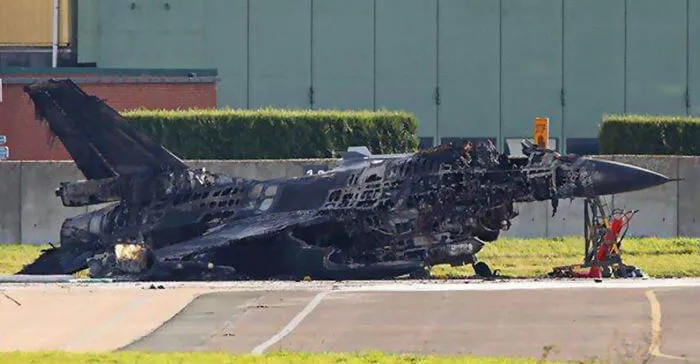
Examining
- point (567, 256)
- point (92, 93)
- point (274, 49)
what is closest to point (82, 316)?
point (567, 256)

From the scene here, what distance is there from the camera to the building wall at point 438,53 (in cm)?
4612

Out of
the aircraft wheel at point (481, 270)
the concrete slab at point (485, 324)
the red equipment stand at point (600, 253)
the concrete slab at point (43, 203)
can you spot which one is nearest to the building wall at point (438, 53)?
the concrete slab at point (43, 203)

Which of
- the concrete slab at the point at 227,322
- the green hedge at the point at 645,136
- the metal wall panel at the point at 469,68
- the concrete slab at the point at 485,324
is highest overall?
the metal wall panel at the point at 469,68

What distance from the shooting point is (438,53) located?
153 feet

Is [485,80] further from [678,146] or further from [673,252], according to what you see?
[673,252]

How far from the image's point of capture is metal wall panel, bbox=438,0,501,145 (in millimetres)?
46750

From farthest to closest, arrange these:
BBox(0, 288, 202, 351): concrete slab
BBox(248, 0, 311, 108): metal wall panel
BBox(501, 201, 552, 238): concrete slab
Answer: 1. BBox(248, 0, 311, 108): metal wall panel
2. BBox(501, 201, 552, 238): concrete slab
3. BBox(0, 288, 202, 351): concrete slab

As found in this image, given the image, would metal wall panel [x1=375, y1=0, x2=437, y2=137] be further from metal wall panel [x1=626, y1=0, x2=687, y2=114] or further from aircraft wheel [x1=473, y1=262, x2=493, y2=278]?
aircraft wheel [x1=473, y1=262, x2=493, y2=278]

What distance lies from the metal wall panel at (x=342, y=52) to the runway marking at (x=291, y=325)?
90.0ft

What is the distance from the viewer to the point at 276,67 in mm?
46344

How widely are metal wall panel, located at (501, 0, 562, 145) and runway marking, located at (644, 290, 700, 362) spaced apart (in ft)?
94.4

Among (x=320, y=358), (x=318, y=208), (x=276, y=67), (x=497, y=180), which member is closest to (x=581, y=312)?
(x=320, y=358)

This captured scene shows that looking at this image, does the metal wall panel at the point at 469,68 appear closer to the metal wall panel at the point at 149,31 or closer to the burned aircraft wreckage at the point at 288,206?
the metal wall panel at the point at 149,31

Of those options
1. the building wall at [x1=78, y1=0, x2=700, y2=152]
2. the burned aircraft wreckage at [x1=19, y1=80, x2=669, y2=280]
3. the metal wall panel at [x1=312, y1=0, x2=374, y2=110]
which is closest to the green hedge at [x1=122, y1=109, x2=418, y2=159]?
the burned aircraft wreckage at [x1=19, y1=80, x2=669, y2=280]
